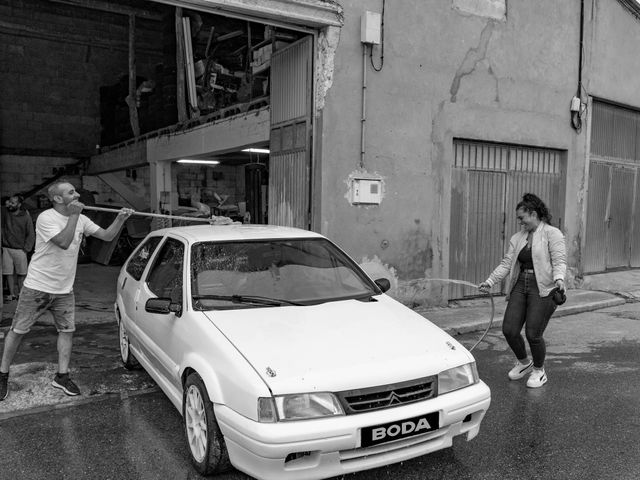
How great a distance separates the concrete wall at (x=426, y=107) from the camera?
717cm

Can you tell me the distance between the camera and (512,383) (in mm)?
4961

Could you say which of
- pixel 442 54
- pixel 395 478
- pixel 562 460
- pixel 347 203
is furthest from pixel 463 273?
pixel 395 478

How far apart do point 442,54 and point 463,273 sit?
328 cm

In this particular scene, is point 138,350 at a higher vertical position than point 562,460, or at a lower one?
higher

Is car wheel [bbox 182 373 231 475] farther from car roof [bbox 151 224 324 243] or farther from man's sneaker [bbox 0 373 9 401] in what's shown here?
man's sneaker [bbox 0 373 9 401]

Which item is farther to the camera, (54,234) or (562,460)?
(54,234)

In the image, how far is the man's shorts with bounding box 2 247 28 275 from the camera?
8859 millimetres

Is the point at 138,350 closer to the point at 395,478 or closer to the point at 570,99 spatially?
the point at 395,478

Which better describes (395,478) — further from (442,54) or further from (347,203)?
(442,54)

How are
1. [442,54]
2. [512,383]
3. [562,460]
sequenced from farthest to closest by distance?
[442,54], [512,383], [562,460]

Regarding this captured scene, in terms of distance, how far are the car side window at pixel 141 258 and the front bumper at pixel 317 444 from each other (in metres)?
2.25

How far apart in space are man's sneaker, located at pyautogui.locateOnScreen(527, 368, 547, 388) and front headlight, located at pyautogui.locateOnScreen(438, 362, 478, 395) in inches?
71.5

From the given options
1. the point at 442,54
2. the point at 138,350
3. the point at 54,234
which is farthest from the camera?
the point at 442,54

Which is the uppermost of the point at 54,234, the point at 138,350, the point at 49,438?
the point at 54,234
